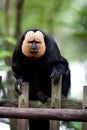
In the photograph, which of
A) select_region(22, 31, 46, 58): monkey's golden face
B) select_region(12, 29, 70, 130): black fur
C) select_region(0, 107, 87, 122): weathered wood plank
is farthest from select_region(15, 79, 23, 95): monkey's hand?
select_region(0, 107, 87, 122): weathered wood plank

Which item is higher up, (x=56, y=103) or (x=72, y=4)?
(x=72, y=4)

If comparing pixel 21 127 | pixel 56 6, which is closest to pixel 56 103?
pixel 21 127

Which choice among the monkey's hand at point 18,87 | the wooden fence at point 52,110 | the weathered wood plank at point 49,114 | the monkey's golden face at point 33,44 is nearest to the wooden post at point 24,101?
the wooden fence at point 52,110

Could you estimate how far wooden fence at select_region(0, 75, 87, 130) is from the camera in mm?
3287

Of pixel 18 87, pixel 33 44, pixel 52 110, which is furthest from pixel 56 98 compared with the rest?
pixel 33 44

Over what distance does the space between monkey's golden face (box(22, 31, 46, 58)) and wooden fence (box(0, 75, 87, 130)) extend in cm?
62

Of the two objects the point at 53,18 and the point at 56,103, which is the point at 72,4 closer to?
the point at 53,18

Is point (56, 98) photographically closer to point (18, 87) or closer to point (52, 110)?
point (52, 110)

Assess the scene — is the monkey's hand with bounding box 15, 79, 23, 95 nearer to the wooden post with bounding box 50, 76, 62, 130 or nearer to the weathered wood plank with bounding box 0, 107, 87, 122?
the wooden post with bounding box 50, 76, 62, 130

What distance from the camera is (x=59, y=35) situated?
1211 centimetres

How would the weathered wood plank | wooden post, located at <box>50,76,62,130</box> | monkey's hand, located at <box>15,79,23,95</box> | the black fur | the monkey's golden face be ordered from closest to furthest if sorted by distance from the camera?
the weathered wood plank
wooden post, located at <box>50,76,62,130</box>
monkey's hand, located at <box>15,79,23,95</box>
the monkey's golden face
the black fur

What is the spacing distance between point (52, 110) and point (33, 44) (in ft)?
4.00

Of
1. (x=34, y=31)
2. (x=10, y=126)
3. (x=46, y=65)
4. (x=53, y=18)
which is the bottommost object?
(x=10, y=126)

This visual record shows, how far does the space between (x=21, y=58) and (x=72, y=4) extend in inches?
210
